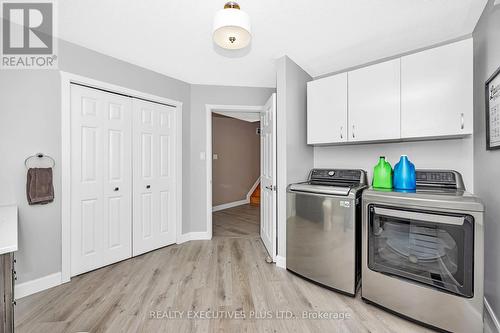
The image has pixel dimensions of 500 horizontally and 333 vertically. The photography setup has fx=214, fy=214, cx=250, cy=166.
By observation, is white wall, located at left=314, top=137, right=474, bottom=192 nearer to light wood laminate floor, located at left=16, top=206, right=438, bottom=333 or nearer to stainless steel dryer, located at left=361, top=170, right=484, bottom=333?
stainless steel dryer, located at left=361, top=170, right=484, bottom=333

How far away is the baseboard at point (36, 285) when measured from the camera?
186cm

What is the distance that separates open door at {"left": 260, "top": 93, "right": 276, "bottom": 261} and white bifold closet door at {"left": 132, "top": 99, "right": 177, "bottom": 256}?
130 cm

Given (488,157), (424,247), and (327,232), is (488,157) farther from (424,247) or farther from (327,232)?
(327,232)

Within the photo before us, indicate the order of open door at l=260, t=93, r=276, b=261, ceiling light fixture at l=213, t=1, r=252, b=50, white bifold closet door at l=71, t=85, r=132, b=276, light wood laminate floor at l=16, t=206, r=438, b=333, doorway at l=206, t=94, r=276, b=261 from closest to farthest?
ceiling light fixture at l=213, t=1, r=252, b=50, light wood laminate floor at l=16, t=206, r=438, b=333, white bifold closet door at l=71, t=85, r=132, b=276, open door at l=260, t=93, r=276, b=261, doorway at l=206, t=94, r=276, b=261

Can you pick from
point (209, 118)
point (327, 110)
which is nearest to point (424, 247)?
point (327, 110)

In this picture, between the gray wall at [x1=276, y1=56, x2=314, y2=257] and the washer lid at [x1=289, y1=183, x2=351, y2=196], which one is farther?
the gray wall at [x1=276, y1=56, x2=314, y2=257]

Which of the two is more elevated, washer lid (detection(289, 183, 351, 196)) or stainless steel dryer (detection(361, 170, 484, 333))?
washer lid (detection(289, 183, 351, 196))

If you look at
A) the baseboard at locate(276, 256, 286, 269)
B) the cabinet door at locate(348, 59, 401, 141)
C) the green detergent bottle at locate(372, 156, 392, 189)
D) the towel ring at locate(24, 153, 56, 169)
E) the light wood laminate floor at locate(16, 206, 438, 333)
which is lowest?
the light wood laminate floor at locate(16, 206, 438, 333)

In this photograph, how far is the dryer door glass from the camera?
143 centimetres

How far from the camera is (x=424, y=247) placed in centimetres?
160

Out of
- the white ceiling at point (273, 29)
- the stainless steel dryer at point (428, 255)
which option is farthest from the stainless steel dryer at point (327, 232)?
the white ceiling at point (273, 29)

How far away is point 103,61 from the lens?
A: 2383 mm

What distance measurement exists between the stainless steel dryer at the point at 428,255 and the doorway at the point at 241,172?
1093 mm

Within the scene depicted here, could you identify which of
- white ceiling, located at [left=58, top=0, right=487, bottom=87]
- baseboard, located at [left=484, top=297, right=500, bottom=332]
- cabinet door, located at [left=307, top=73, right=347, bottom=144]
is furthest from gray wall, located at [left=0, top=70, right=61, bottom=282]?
baseboard, located at [left=484, top=297, right=500, bottom=332]
